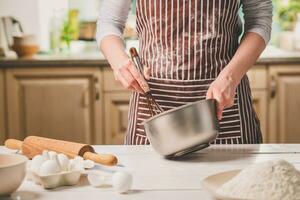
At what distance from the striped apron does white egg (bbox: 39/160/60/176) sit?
63 centimetres

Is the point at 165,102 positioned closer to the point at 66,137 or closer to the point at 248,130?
the point at 248,130

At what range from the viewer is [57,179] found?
1312 millimetres

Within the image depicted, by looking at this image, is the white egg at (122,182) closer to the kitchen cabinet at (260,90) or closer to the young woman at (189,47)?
the young woman at (189,47)

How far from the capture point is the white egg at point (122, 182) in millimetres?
1275

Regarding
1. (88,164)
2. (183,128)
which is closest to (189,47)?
(183,128)

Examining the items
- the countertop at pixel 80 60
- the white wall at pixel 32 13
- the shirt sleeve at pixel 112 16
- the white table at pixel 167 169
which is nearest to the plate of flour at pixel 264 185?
the white table at pixel 167 169

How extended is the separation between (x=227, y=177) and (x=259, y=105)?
2.08 m

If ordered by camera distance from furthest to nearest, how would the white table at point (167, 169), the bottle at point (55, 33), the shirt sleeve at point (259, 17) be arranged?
the bottle at point (55, 33) → the shirt sleeve at point (259, 17) → the white table at point (167, 169)

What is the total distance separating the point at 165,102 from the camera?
1.92m

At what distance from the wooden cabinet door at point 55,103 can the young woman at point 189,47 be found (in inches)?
51.5

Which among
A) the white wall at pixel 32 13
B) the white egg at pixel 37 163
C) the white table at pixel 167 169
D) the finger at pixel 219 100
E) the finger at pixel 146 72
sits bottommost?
the white table at pixel 167 169

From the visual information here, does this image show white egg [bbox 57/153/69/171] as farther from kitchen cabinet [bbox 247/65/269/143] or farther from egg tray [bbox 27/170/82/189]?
kitchen cabinet [bbox 247/65/269/143]

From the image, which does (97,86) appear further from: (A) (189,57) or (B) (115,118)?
(A) (189,57)

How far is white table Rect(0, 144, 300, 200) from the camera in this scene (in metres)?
1.27
